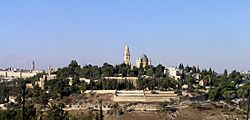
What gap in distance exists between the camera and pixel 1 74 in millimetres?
141500

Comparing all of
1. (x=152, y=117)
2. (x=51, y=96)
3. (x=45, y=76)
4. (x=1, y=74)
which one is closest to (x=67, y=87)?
(x=51, y=96)

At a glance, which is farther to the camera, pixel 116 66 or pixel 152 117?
pixel 116 66

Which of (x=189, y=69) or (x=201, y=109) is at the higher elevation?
(x=189, y=69)

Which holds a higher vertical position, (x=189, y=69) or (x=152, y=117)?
(x=189, y=69)

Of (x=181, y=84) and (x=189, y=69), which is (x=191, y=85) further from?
(x=189, y=69)

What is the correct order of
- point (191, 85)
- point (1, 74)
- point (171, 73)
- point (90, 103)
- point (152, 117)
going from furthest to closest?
point (1, 74) → point (171, 73) → point (191, 85) → point (90, 103) → point (152, 117)

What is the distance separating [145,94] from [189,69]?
2923 cm

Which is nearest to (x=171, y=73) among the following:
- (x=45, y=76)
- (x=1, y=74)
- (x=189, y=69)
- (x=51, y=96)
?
(x=189, y=69)

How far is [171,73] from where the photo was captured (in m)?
92.9

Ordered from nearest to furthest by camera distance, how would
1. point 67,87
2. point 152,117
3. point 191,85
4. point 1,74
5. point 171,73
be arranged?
point 152,117 → point 67,87 → point 191,85 → point 171,73 → point 1,74

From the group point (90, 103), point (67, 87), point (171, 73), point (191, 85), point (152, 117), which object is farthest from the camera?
point (171, 73)

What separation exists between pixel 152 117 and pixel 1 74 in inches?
3393

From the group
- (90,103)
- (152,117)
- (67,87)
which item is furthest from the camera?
(67,87)

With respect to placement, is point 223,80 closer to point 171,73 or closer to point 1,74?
point 171,73
